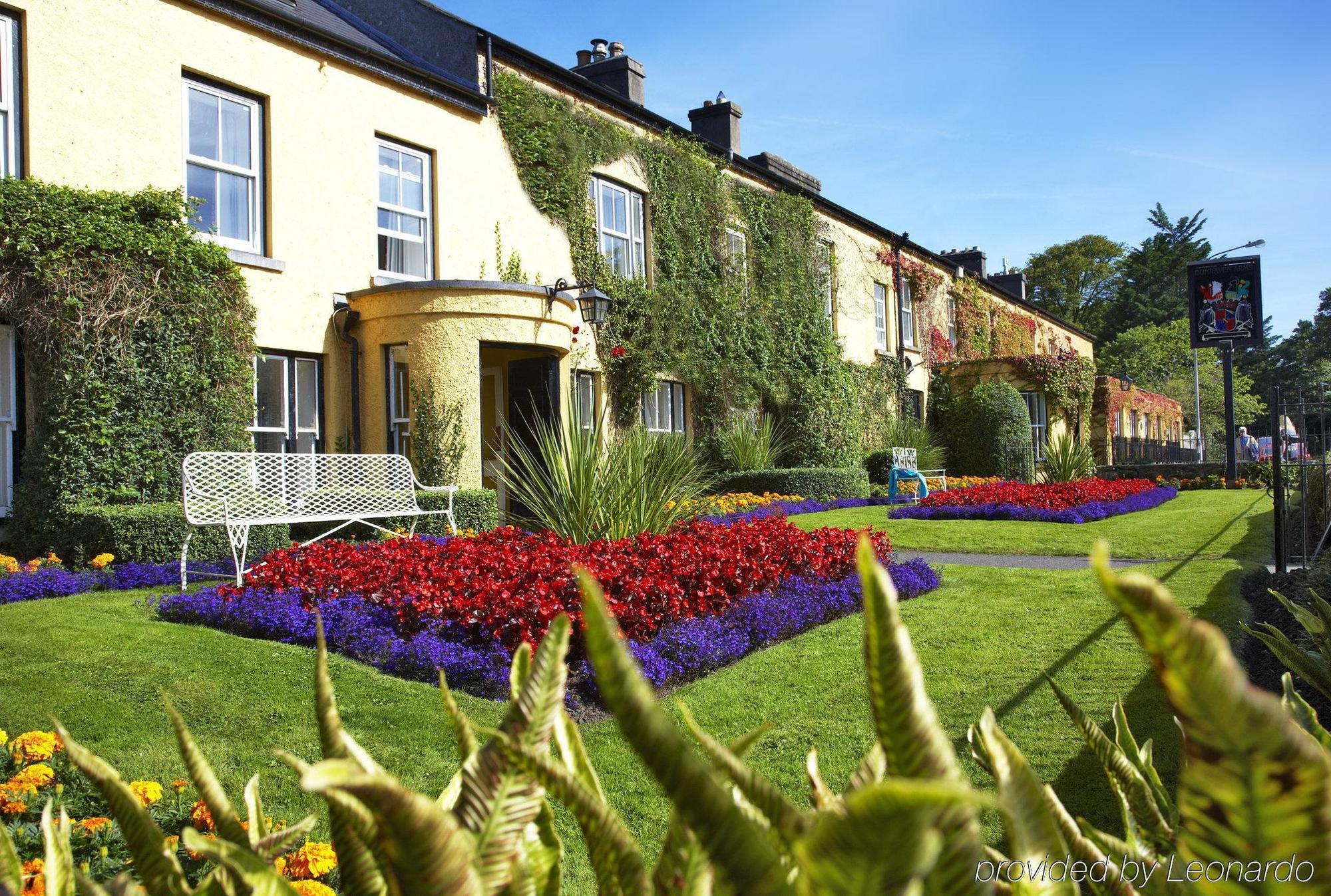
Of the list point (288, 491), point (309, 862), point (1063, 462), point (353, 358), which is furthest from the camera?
point (1063, 462)

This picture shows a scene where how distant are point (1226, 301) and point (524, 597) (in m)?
15.9

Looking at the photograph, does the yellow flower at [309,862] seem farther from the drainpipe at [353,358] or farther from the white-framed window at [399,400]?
the drainpipe at [353,358]

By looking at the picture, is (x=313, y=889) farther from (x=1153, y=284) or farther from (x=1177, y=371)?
(x=1153, y=284)

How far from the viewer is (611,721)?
3.90 metres

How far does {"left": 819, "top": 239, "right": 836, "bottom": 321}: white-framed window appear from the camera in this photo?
20.6 meters

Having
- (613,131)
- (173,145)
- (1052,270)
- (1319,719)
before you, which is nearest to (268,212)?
(173,145)

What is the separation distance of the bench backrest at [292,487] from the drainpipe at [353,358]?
6.90 ft

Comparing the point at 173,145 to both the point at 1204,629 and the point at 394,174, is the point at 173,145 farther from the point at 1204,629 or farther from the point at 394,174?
the point at 1204,629

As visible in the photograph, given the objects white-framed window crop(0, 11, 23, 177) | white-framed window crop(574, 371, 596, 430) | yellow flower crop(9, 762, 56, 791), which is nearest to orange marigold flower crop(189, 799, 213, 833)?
yellow flower crop(9, 762, 56, 791)

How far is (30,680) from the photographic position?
407 centimetres

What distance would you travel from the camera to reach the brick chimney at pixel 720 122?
62.6ft

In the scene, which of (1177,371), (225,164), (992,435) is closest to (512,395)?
(225,164)

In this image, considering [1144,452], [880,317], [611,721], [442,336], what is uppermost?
[880,317]

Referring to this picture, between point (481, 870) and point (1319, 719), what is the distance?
360cm
